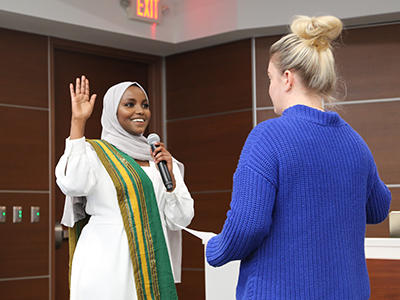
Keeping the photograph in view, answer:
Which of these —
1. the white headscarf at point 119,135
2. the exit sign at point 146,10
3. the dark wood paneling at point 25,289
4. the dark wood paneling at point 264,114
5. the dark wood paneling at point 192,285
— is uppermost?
the exit sign at point 146,10

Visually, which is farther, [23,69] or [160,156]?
[23,69]

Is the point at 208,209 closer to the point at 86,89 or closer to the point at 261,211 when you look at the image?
the point at 86,89

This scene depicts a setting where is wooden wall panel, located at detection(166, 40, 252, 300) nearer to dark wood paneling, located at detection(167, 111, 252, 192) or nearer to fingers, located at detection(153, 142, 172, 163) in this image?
dark wood paneling, located at detection(167, 111, 252, 192)

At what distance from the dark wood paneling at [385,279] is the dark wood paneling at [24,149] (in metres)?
2.56

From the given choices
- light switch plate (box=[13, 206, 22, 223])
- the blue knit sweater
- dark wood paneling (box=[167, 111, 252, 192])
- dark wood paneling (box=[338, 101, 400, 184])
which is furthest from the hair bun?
light switch plate (box=[13, 206, 22, 223])

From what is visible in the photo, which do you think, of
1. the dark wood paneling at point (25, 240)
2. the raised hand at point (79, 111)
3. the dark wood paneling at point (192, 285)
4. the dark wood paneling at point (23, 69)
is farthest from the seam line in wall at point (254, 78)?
the raised hand at point (79, 111)

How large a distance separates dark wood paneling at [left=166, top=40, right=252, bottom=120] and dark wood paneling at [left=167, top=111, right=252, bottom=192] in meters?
0.09

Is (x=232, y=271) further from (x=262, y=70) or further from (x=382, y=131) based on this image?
(x=262, y=70)

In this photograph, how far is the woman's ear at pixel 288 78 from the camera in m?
1.29

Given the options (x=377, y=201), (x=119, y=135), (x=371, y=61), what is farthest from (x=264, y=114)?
(x=377, y=201)

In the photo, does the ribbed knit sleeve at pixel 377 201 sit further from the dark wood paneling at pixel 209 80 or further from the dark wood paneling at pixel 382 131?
the dark wood paneling at pixel 209 80

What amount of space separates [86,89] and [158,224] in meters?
0.63

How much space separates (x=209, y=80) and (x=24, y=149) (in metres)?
1.57

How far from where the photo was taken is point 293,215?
119 cm
